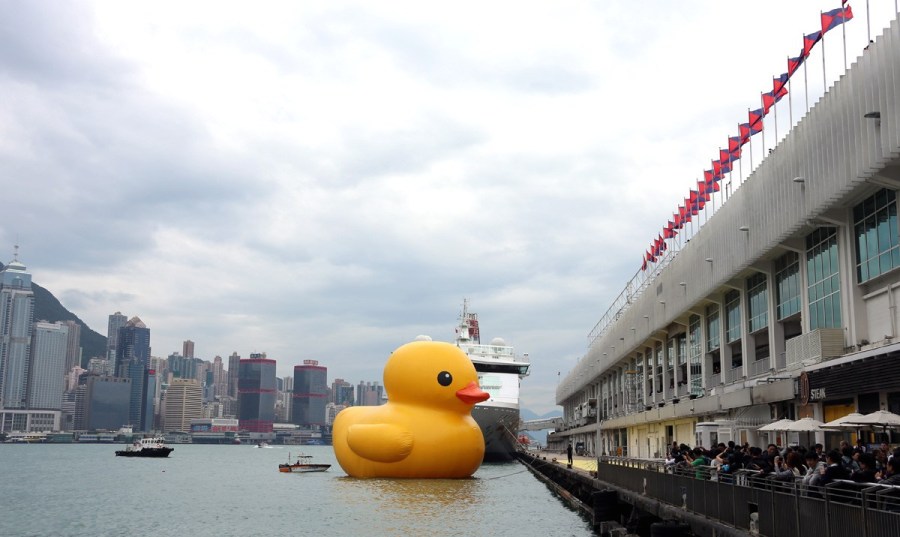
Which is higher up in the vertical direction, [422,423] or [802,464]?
[422,423]

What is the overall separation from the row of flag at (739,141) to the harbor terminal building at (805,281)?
5.71ft

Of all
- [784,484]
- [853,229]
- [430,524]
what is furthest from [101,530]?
[853,229]

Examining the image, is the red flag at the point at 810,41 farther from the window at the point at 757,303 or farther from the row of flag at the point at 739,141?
the window at the point at 757,303

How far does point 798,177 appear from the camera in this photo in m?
24.2

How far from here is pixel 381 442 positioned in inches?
1225

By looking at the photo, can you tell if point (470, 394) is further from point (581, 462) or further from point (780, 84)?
point (581, 462)

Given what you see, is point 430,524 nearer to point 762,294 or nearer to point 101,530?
point 101,530

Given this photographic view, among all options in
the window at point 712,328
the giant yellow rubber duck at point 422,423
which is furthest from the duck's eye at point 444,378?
the window at point 712,328

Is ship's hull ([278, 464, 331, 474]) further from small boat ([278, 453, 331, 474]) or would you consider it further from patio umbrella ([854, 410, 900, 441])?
patio umbrella ([854, 410, 900, 441])

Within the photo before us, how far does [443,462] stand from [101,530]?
1132cm

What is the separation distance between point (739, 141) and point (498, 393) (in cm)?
3254

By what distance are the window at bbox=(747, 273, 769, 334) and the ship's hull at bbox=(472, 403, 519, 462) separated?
20.7m

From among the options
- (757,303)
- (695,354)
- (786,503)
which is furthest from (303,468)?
(786,503)

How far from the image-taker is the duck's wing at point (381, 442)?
3083cm
